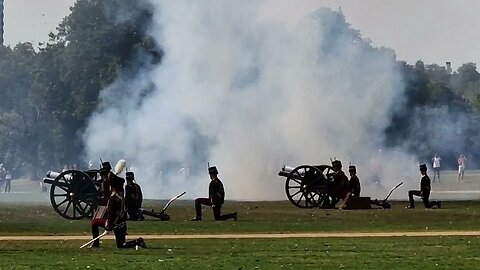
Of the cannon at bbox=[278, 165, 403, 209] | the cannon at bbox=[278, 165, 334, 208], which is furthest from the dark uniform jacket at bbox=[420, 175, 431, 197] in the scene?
the cannon at bbox=[278, 165, 334, 208]

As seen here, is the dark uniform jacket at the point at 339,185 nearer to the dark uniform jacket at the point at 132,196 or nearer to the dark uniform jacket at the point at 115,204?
the dark uniform jacket at the point at 132,196

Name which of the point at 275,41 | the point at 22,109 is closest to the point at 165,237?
the point at 275,41

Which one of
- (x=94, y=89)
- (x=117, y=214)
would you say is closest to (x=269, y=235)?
(x=117, y=214)

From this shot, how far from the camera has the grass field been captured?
21594mm

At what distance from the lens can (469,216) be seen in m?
34.2

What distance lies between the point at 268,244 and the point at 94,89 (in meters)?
35.8

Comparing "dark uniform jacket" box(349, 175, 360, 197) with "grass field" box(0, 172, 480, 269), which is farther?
"dark uniform jacket" box(349, 175, 360, 197)

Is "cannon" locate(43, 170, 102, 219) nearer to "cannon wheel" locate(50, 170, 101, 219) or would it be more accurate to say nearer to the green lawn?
"cannon wheel" locate(50, 170, 101, 219)

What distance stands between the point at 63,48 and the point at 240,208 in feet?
108

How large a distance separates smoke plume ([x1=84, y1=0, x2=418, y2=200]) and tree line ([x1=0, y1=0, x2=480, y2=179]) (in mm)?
2926

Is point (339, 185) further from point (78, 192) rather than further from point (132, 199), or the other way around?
point (78, 192)

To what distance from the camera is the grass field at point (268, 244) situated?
70.8 feet

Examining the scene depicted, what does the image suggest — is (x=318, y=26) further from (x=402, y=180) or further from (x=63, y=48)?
(x=63, y=48)

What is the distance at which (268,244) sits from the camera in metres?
25.9
